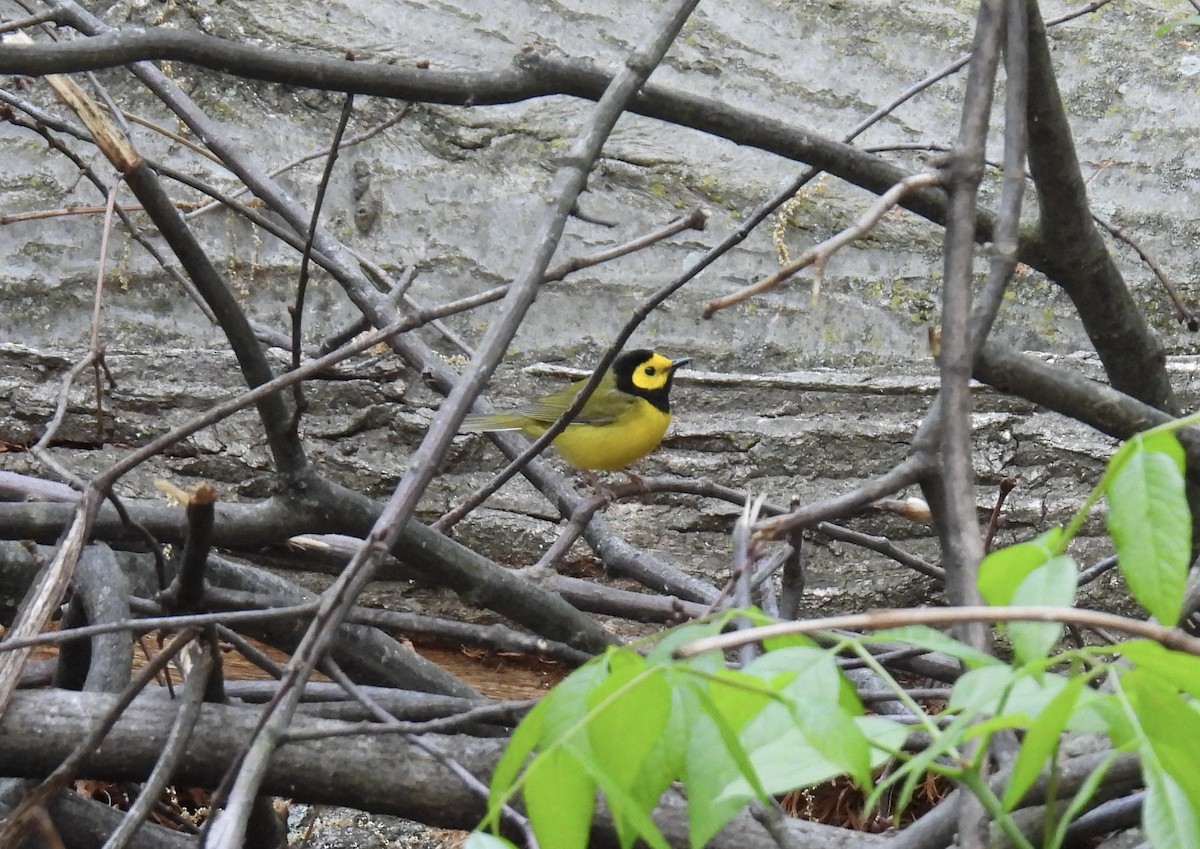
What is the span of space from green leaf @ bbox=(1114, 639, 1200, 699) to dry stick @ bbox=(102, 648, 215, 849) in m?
0.62

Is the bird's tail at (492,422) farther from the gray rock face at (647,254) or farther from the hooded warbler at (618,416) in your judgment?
the gray rock face at (647,254)

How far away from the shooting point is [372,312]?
80.5 inches

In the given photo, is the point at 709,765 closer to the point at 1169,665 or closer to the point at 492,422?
the point at 1169,665

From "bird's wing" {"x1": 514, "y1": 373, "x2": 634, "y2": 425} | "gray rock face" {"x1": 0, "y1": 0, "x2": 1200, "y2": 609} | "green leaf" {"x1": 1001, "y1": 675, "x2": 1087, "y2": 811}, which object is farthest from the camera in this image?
"bird's wing" {"x1": 514, "y1": 373, "x2": 634, "y2": 425}

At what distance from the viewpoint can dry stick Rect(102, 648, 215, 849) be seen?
2.62 ft

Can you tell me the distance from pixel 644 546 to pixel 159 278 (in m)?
1.44

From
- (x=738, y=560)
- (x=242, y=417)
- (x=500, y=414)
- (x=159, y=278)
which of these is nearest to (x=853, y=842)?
(x=738, y=560)

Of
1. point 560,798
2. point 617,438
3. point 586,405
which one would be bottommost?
point 560,798

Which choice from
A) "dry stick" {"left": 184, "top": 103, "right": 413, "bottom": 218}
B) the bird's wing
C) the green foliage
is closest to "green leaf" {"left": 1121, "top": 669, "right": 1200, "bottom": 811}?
the green foliage

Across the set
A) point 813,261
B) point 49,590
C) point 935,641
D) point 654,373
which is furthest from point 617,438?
point 935,641

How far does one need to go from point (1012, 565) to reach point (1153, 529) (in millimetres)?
62

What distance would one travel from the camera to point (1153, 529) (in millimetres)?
509

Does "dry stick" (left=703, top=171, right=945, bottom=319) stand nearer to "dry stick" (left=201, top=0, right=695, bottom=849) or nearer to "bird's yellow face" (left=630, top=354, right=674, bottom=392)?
"dry stick" (left=201, top=0, right=695, bottom=849)

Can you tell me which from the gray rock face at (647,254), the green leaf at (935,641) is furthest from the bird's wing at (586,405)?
the green leaf at (935,641)
